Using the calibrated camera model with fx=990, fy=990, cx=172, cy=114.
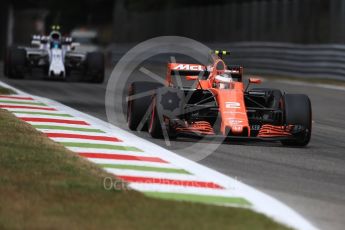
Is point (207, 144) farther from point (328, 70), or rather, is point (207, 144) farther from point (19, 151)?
point (328, 70)

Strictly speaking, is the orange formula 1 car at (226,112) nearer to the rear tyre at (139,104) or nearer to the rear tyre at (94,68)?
the rear tyre at (139,104)

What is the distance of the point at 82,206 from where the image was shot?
7496 mm

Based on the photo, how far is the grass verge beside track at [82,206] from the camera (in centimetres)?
699

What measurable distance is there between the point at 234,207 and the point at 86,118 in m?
6.84

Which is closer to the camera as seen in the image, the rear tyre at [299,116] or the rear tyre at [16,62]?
the rear tyre at [299,116]

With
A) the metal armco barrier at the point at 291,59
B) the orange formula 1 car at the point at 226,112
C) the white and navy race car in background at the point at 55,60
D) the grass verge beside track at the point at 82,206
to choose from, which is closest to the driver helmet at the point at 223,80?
the orange formula 1 car at the point at 226,112

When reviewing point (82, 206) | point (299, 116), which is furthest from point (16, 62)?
point (82, 206)

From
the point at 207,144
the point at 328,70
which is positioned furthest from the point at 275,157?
the point at 328,70

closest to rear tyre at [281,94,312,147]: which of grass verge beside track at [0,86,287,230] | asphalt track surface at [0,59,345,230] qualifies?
asphalt track surface at [0,59,345,230]

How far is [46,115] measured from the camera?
1438cm

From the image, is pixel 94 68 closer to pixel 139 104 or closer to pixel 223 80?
pixel 139 104

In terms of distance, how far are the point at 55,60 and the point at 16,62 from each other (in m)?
1.02

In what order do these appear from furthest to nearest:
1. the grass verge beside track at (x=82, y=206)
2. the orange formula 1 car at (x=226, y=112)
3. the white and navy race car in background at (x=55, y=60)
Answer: the white and navy race car in background at (x=55, y=60), the orange formula 1 car at (x=226, y=112), the grass verge beside track at (x=82, y=206)

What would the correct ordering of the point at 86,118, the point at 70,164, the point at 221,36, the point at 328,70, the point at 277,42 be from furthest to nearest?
the point at 221,36 < the point at 277,42 < the point at 328,70 < the point at 86,118 < the point at 70,164
